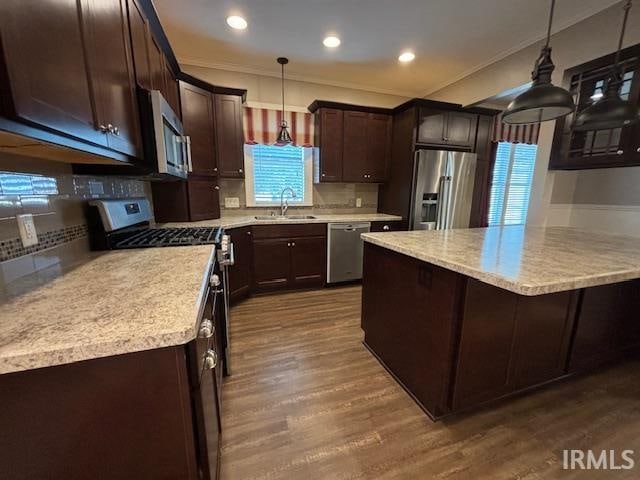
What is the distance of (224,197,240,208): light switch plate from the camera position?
10.9 ft

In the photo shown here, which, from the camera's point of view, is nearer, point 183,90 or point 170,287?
point 170,287

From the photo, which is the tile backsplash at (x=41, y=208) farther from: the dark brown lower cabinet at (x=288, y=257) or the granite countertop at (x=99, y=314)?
the dark brown lower cabinet at (x=288, y=257)

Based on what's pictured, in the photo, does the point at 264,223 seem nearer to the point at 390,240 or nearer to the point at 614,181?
the point at 390,240

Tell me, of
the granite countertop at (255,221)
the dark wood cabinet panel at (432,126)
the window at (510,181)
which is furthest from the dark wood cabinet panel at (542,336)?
the window at (510,181)

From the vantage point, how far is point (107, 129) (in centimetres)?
103

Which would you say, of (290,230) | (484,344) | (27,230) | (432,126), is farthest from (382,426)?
(432,126)

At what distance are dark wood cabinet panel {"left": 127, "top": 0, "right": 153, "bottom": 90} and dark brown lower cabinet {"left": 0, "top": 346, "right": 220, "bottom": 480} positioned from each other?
147 centimetres

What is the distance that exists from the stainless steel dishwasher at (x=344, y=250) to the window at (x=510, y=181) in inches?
94.6

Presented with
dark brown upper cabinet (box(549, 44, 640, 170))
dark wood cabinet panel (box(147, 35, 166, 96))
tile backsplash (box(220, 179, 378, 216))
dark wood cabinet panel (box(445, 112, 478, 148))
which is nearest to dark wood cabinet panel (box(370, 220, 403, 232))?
tile backsplash (box(220, 179, 378, 216))

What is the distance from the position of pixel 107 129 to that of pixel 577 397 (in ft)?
9.31

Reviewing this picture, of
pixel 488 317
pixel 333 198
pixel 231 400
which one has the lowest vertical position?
pixel 231 400

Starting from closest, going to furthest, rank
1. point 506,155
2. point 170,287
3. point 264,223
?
point 170,287
point 264,223
point 506,155

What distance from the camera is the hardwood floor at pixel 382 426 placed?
122 cm

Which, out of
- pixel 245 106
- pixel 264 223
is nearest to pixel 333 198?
pixel 264 223
